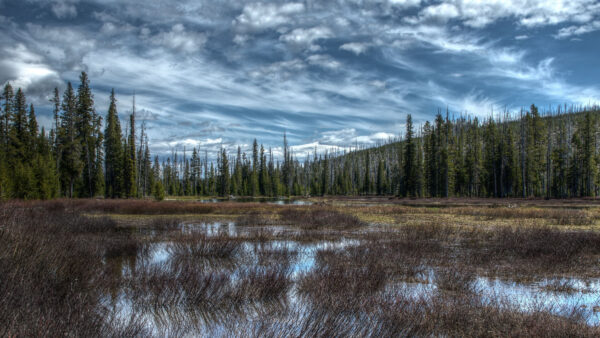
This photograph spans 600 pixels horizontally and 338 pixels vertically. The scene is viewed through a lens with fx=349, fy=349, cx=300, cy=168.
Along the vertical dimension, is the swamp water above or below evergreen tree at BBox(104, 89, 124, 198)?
below

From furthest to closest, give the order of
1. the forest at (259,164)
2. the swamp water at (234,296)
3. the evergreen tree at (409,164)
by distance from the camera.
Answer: the evergreen tree at (409,164) < the forest at (259,164) < the swamp water at (234,296)

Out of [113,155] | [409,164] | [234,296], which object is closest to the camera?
[234,296]

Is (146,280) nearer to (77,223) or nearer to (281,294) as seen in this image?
(281,294)

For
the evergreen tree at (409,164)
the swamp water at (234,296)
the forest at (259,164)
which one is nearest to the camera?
the swamp water at (234,296)

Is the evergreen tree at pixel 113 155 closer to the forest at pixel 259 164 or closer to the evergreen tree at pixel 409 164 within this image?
the forest at pixel 259 164

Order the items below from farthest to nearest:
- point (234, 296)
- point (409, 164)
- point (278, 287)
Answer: point (409, 164)
point (278, 287)
point (234, 296)

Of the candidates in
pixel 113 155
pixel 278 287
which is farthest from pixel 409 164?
pixel 278 287

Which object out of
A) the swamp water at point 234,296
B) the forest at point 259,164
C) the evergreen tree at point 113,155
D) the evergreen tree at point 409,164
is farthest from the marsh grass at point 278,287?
the evergreen tree at point 409,164

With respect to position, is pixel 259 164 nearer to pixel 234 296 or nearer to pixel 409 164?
pixel 409 164

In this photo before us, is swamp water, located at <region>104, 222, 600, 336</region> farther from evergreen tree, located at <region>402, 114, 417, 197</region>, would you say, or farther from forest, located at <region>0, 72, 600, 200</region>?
evergreen tree, located at <region>402, 114, 417, 197</region>

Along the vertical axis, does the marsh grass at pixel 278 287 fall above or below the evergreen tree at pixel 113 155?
below

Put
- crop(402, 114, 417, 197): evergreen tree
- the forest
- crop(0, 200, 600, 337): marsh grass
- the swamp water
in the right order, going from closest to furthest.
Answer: crop(0, 200, 600, 337): marsh grass, the swamp water, the forest, crop(402, 114, 417, 197): evergreen tree

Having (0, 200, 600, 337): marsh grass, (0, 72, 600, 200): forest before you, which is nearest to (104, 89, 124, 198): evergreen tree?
(0, 72, 600, 200): forest

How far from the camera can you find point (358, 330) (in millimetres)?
5441
